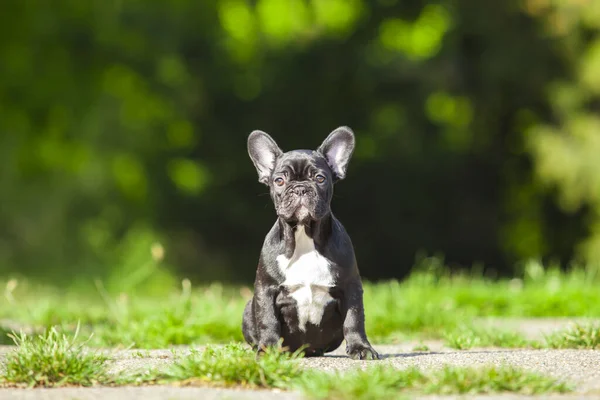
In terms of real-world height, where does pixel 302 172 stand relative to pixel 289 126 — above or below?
below

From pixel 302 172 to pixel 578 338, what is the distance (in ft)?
7.85

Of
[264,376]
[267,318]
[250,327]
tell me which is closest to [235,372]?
[264,376]

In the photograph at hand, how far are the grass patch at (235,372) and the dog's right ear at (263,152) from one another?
5.06 ft

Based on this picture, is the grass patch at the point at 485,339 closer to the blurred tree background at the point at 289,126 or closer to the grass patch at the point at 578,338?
the grass patch at the point at 578,338

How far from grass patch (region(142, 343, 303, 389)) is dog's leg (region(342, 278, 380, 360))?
77cm

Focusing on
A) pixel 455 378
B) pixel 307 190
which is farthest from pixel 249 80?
pixel 455 378

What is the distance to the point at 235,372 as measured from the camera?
14.4ft

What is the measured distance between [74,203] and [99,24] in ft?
15.7

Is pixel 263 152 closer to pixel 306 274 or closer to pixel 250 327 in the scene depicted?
pixel 306 274

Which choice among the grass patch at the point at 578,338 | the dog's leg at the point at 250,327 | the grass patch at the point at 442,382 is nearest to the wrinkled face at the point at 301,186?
the dog's leg at the point at 250,327

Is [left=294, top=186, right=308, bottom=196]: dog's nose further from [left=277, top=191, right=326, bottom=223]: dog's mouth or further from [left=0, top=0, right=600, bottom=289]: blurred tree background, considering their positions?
[left=0, top=0, right=600, bottom=289]: blurred tree background

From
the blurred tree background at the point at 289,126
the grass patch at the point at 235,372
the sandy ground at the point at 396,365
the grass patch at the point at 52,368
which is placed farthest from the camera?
the blurred tree background at the point at 289,126

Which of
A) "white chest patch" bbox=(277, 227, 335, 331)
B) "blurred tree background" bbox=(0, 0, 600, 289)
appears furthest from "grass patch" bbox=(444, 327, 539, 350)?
"blurred tree background" bbox=(0, 0, 600, 289)

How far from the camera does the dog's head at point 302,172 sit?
5.17 metres
